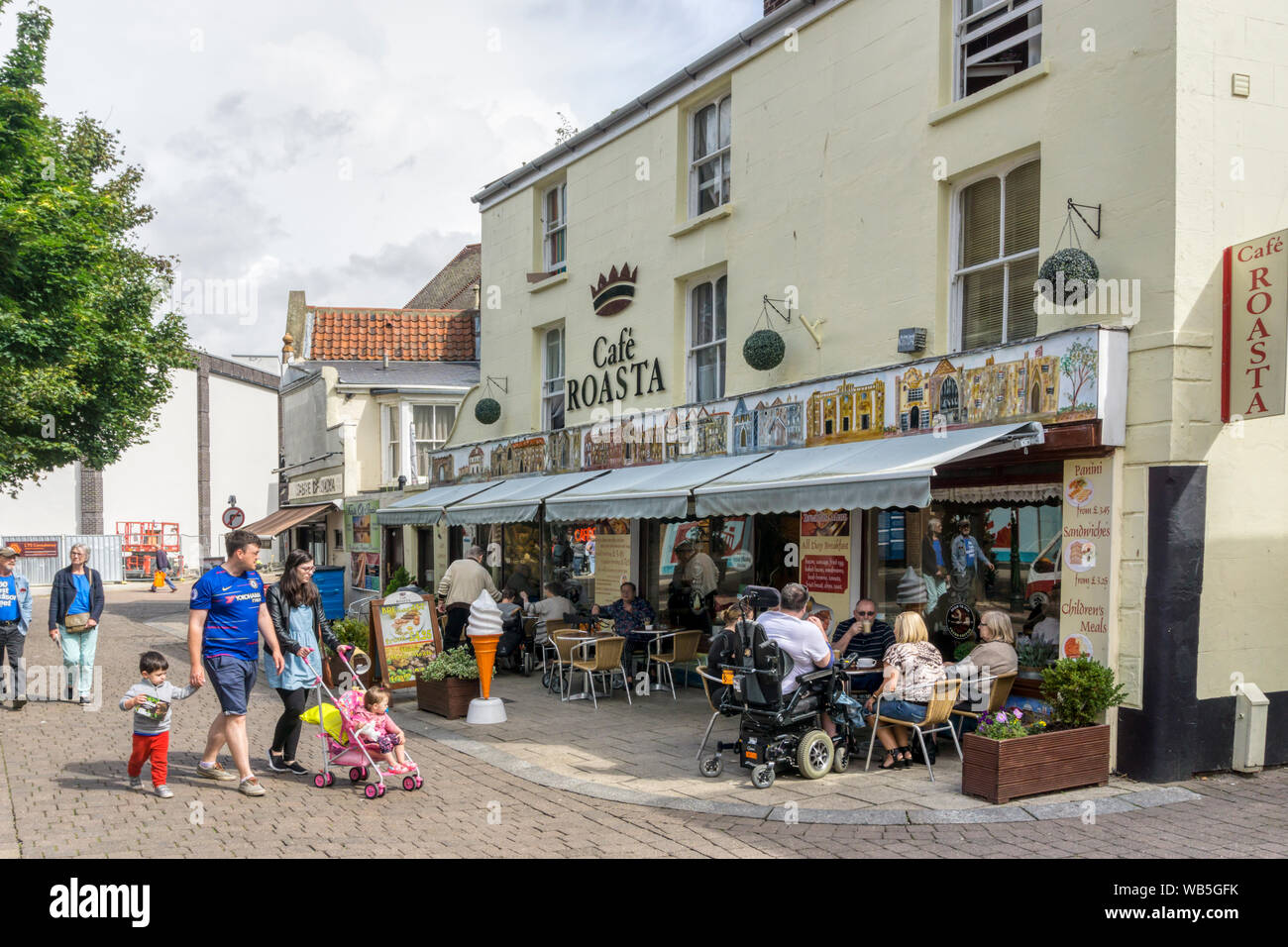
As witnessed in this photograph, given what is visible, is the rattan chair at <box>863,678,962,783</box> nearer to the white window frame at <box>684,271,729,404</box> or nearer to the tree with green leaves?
the white window frame at <box>684,271,729,404</box>

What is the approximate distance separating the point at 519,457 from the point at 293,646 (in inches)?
361

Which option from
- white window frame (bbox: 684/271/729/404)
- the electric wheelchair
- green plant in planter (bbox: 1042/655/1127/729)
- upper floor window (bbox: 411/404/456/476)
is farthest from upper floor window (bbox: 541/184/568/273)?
green plant in planter (bbox: 1042/655/1127/729)

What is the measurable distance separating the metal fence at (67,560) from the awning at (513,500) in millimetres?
32246

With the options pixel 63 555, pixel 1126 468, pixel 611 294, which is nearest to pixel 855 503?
pixel 1126 468

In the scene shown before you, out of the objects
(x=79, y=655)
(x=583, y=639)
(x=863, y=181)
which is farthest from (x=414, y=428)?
(x=863, y=181)

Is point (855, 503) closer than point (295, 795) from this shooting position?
No

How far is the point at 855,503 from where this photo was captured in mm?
Answer: 8336

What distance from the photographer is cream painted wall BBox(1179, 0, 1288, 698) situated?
7.87 m

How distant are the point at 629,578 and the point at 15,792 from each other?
28.2 feet

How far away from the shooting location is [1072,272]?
8.28 m

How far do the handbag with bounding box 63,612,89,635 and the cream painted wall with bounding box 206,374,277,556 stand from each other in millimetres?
36511

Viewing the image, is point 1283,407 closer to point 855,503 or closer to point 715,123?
point 855,503

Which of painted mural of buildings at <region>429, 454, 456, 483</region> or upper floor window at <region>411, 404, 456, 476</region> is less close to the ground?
upper floor window at <region>411, 404, 456, 476</region>

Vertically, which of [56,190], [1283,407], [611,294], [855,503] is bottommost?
[855,503]
